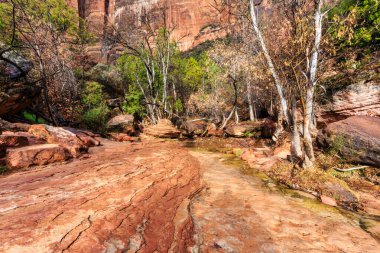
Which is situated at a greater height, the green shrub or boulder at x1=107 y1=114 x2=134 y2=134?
the green shrub

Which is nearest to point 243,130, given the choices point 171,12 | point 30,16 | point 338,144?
point 338,144

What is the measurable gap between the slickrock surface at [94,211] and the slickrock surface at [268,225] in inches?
14.3

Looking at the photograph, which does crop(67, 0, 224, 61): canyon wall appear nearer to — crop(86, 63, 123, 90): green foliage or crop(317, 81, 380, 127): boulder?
crop(86, 63, 123, 90): green foliage

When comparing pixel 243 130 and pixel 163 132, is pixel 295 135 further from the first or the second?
pixel 163 132

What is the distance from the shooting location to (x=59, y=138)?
25.6ft

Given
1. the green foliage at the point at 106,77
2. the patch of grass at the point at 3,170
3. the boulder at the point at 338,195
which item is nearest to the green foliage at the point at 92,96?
the green foliage at the point at 106,77

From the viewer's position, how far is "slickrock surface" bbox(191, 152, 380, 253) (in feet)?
9.28

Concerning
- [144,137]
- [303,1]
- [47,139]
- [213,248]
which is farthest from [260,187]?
[144,137]

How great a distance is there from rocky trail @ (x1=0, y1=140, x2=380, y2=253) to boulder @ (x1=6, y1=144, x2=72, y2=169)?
566 millimetres

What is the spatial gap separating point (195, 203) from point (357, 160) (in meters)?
5.80

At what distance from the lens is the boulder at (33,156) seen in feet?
18.1

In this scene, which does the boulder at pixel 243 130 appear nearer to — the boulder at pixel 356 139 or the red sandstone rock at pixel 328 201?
the boulder at pixel 356 139

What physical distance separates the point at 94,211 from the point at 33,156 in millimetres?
4103

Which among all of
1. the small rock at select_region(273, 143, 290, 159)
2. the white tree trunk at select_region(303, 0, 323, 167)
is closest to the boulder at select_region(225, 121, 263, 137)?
the small rock at select_region(273, 143, 290, 159)
